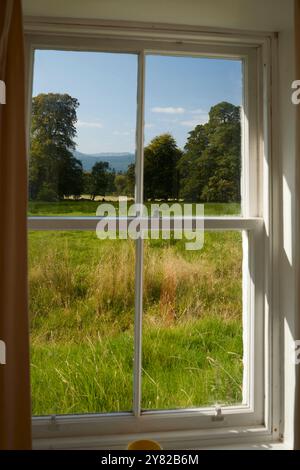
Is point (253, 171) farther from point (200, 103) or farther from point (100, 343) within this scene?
point (100, 343)

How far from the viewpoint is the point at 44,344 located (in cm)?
158

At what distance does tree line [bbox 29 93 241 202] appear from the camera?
5.29ft

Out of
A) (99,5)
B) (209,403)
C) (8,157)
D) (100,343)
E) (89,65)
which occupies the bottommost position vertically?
(209,403)

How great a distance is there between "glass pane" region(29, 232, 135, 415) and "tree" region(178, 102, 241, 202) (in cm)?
40

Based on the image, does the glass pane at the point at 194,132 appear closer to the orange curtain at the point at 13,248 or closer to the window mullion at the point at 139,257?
the window mullion at the point at 139,257

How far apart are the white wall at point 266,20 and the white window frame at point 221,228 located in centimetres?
4

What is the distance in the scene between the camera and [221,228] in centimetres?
165

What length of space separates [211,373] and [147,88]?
128cm

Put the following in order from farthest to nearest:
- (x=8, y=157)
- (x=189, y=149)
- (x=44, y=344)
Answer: (x=189, y=149) → (x=44, y=344) → (x=8, y=157)

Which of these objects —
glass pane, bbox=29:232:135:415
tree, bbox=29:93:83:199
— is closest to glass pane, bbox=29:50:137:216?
tree, bbox=29:93:83:199

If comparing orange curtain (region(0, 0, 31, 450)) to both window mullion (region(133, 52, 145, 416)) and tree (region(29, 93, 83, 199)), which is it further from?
window mullion (region(133, 52, 145, 416))

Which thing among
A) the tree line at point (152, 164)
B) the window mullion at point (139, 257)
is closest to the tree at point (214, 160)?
the tree line at point (152, 164)

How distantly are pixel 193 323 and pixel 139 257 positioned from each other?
375 millimetres

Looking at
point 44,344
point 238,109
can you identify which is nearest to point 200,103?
point 238,109
